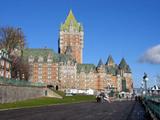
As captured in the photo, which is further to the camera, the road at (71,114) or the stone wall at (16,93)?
Answer: the stone wall at (16,93)

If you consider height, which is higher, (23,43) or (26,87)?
(23,43)

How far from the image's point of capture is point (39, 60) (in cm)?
19388

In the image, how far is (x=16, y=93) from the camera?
77750mm

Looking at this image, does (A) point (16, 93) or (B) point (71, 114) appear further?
(A) point (16, 93)

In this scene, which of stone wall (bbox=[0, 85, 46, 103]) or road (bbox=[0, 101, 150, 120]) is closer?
road (bbox=[0, 101, 150, 120])

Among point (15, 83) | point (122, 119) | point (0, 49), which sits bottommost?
point (122, 119)

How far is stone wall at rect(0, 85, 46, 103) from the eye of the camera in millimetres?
68938

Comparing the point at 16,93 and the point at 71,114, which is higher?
the point at 16,93

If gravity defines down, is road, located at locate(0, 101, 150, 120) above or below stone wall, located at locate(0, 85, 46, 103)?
below

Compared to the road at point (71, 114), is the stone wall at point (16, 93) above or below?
above

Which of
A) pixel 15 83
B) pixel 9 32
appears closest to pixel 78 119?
pixel 15 83

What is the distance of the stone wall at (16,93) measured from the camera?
6894 centimetres

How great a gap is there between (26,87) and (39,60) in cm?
10573

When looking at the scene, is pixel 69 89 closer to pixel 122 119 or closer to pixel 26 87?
pixel 26 87
